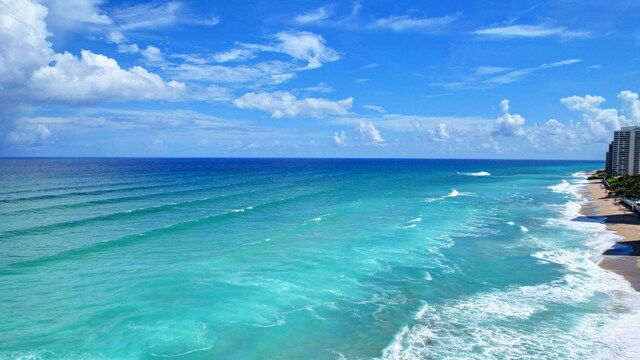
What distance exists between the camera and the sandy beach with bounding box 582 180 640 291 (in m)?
24.2

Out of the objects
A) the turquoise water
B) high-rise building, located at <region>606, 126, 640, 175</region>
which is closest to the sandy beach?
the turquoise water

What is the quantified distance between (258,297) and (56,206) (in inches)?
1356

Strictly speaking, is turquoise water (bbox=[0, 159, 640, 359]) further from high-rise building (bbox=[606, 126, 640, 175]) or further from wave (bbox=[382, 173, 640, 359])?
high-rise building (bbox=[606, 126, 640, 175])

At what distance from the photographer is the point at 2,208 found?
42.3 metres

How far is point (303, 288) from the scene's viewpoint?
2131cm

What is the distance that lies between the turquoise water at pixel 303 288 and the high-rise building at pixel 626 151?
2422 inches

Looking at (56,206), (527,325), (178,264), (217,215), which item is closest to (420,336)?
(527,325)

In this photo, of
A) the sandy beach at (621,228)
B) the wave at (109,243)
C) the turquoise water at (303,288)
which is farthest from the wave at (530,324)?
the wave at (109,243)

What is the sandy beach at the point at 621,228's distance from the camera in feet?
79.4

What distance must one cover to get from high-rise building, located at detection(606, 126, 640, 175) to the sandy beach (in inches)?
1193

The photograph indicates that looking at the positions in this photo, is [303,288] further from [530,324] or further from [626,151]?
[626,151]

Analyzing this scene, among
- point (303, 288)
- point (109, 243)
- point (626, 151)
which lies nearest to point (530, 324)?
point (303, 288)

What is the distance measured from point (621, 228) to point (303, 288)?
103ft

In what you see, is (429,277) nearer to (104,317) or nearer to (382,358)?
(382,358)
